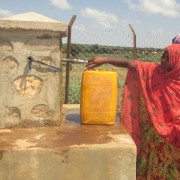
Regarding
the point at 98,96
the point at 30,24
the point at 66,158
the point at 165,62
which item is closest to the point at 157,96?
the point at 165,62

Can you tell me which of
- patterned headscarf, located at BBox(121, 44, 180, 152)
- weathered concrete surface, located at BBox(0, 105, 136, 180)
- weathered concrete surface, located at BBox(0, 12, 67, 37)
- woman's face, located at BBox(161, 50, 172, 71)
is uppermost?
weathered concrete surface, located at BBox(0, 12, 67, 37)

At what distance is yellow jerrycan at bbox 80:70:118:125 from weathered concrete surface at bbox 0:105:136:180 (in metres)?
0.41

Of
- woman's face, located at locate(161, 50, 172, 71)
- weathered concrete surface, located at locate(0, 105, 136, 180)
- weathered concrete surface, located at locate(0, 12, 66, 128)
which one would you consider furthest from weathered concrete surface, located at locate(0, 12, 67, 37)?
woman's face, located at locate(161, 50, 172, 71)

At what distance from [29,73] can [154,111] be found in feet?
4.29

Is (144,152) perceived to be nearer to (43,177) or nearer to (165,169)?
(165,169)

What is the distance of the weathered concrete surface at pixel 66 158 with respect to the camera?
8.29ft

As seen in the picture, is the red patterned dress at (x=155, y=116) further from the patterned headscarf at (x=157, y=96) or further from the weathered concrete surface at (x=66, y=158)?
the weathered concrete surface at (x=66, y=158)

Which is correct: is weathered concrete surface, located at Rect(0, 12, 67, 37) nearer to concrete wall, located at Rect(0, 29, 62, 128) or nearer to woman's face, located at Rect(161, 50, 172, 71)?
concrete wall, located at Rect(0, 29, 62, 128)

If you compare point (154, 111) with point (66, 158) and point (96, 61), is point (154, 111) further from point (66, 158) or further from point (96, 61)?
point (66, 158)

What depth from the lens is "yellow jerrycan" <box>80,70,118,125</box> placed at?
3.04 meters

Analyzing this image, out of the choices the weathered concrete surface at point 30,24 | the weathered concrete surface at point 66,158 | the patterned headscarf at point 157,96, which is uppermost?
the weathered concrete surface at point 30,24

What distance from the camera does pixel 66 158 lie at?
2.57 meters

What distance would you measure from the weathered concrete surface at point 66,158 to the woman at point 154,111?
780mm

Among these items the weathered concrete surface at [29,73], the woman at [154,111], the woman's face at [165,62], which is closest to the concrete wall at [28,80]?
the weathered concrete surface at [29,73]
